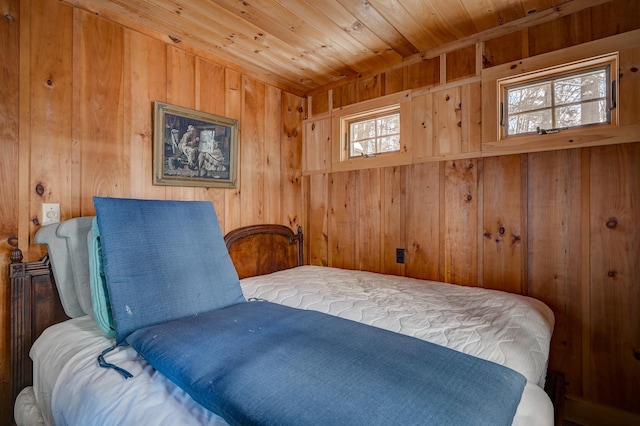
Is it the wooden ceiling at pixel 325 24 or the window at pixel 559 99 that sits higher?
the wooden ceiling at pixel 325 24

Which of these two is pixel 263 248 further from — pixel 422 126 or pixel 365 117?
pixel 422 126

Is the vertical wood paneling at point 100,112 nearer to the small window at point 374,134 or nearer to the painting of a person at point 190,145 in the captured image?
the painting of a person at point 190,145

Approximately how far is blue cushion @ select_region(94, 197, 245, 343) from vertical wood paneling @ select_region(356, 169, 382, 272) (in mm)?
1335

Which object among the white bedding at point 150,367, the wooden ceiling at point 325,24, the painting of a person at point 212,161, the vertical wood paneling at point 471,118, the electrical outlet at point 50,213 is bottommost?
the white bedding at point 150,367

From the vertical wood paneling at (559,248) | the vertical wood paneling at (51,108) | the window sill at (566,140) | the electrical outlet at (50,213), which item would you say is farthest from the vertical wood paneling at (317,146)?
the electrical outlet at (50,213)

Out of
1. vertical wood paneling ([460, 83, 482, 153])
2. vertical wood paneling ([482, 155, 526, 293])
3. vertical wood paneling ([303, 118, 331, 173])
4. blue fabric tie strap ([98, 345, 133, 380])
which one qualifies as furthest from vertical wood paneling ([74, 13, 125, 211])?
vertical wood paneling ([482, 155, 526, 293])

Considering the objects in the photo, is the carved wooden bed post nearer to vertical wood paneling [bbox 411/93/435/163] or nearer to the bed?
the bed

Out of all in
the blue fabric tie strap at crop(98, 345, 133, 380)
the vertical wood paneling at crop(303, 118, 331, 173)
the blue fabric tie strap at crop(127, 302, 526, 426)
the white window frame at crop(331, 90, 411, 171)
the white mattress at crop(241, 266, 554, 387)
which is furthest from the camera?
the vertical wood paneling at crop(303, 118, 331, 173)

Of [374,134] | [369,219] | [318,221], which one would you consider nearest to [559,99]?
[374,134]

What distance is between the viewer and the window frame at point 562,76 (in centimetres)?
164

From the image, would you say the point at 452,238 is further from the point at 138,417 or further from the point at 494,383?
the point at 138,417

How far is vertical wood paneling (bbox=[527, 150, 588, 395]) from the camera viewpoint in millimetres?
1717

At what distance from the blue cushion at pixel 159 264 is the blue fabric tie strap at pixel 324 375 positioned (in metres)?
0.12

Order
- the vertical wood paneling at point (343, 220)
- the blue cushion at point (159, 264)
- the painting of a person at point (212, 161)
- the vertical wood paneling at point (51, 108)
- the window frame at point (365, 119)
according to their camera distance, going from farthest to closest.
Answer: the vertical wood paneling at point (343, 220)
the window frame at point (365, 119)
the painting of a person at point (212, 161)
the vertical wood paneling at point (51, 108)
the blue cushion at point (159, 264)
